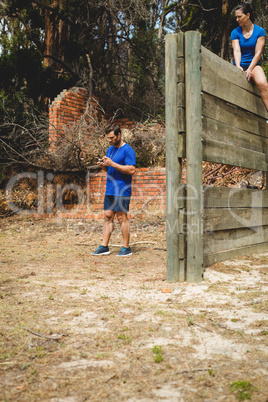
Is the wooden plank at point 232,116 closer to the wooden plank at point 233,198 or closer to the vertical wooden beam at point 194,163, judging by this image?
the vertical wooden beam at point 194,163

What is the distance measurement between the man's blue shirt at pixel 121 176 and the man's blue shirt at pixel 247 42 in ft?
6.02

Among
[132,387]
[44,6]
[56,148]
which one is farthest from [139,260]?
[44,6]

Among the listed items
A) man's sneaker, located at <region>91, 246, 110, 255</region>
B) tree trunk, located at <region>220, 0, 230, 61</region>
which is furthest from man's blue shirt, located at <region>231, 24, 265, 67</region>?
tree trunk, located at <region>220, 0, 230, 61</region>

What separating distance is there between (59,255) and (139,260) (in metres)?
1.23

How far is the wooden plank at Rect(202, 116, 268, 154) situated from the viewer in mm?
3709

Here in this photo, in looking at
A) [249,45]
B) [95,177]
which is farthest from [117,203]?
[95,177]

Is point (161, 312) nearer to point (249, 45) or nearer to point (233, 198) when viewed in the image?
point (233, 198)

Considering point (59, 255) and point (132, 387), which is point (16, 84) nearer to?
point (59, 255)

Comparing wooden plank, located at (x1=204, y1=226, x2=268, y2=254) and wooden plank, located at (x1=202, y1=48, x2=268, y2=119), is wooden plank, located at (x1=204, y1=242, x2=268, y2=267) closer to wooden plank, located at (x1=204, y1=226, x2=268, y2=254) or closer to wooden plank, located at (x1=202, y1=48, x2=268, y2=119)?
wooden plank, located at (x1=204, y1=226, x2=268, y2=254)

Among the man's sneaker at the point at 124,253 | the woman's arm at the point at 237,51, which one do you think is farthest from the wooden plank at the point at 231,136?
the man's sneaker at the point at 124,253

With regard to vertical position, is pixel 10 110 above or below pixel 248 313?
above

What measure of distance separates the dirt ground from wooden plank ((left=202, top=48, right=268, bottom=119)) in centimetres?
179

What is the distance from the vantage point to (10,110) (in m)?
10.3

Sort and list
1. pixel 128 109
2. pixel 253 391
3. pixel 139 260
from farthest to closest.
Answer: pixel 128 109
pixel 139 260
pixel 253 391
